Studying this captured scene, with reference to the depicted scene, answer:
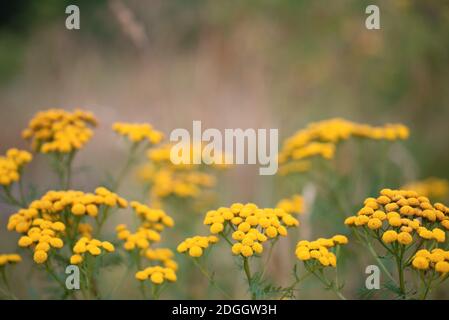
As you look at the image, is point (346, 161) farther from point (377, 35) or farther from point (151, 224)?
point (151, 224)

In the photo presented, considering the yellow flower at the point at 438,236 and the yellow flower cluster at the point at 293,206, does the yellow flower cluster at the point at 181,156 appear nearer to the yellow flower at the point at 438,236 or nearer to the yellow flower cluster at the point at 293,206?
the yellow flower cluster at the point at 293,206

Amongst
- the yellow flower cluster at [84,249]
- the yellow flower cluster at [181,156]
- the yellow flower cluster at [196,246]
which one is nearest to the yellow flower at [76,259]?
the yellow flower cluster at [84,249]

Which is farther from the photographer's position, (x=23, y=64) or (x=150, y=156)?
(x=23, y=64)

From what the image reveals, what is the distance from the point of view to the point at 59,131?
3699 millimetres

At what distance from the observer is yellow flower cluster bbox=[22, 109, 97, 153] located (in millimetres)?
3618

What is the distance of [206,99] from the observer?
7059 millimetres

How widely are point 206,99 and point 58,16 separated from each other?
3.87 metres

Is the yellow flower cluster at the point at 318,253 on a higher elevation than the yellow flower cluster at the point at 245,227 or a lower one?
lower

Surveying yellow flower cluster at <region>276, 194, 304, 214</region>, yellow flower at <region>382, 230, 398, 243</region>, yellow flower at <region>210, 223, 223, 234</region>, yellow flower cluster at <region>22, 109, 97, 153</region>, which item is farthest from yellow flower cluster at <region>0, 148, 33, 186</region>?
yellow flower at <region>382, 230, 398, 243</region>

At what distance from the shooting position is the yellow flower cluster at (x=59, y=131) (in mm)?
3618

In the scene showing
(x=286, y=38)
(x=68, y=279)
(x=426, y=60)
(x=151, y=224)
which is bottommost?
(x=68, y=279)

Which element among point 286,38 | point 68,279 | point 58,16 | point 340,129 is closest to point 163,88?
point 286,38

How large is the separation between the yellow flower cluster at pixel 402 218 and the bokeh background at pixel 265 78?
2.76 meters

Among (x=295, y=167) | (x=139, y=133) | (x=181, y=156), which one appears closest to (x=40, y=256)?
(x=139, y=133)
